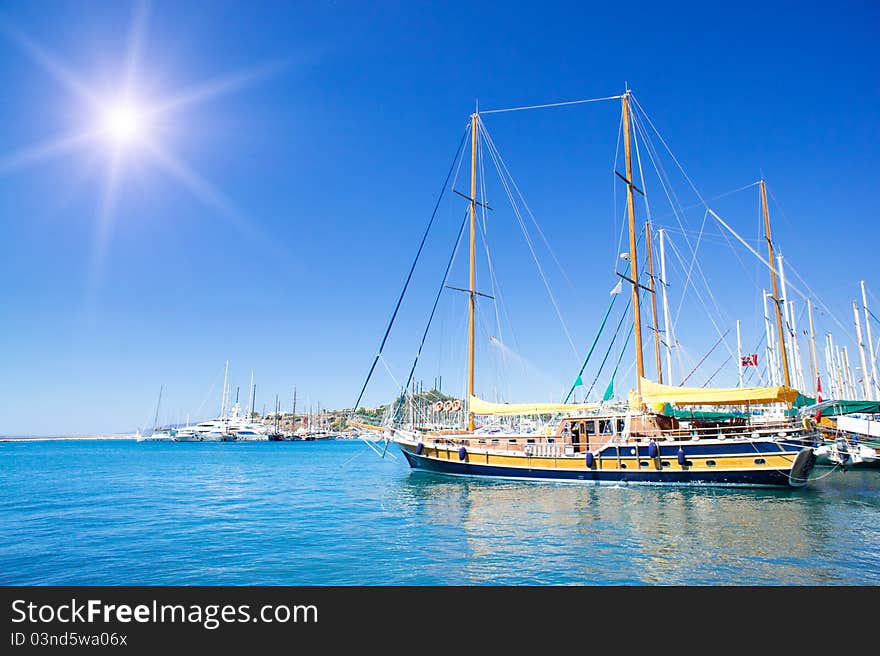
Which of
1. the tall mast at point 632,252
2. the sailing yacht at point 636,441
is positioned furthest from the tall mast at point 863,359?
the tall mast at point 632,252

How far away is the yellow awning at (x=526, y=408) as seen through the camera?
96.1 feet

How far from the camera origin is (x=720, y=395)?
2619cm

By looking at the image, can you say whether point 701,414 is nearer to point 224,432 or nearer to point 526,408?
point 526,408

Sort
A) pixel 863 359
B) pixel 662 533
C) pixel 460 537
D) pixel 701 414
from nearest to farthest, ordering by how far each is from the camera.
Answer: pixel 662 533, pixel 460 537, pixel 701 414, pixel 863 359

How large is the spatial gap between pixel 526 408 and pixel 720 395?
413 inches

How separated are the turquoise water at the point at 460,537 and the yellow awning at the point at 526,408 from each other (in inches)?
169

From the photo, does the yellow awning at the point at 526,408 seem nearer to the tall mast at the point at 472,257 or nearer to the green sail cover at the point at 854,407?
the tall mast at the point at 472,257

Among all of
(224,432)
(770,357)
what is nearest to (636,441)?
(770,357)

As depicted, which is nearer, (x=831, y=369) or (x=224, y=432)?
(x=831, y=369)

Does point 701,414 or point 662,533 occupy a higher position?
point 701,414

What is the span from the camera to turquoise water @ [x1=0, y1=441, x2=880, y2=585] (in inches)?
490

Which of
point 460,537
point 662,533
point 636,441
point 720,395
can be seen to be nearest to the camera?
point 662,533
